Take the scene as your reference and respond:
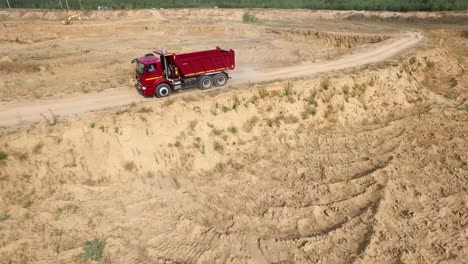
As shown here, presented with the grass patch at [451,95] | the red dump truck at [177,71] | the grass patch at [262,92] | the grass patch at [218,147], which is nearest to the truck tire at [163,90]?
the red dump truck at [177,71]

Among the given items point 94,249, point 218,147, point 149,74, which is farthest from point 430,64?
point 94,249

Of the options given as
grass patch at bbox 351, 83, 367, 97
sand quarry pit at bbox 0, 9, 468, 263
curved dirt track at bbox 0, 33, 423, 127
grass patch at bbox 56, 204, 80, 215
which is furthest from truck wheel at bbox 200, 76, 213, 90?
grass patch at bbox 56, 204, 80, 215

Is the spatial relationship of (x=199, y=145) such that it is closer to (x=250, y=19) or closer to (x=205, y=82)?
(x=205, y=82)

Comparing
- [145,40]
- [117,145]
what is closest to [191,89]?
[117,145]

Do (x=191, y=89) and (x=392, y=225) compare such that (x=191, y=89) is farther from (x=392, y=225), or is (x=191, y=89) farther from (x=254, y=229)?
(x=392, y=225)

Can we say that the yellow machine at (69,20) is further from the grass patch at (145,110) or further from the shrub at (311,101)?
the shrub at (311,101)

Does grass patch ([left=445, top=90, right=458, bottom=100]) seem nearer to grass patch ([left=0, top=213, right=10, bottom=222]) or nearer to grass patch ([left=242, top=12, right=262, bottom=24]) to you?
grass patch ([left=0, top=213, right=10, bottom=222])

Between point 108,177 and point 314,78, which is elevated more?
point 314,78
